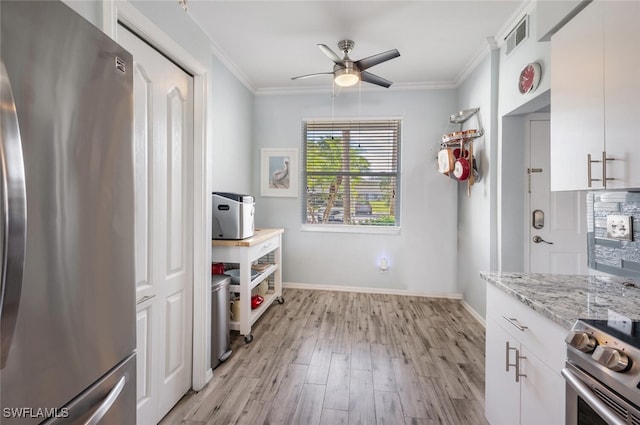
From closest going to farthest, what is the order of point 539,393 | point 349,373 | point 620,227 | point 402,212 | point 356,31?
point 539,393 → point 620,227 → point 349,373 → point 356,31 → point 402,212

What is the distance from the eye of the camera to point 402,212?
386 cm

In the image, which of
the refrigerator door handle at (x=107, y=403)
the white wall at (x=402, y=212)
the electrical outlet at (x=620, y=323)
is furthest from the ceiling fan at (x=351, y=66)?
the refrigerator door handle at (x=107, y=403)

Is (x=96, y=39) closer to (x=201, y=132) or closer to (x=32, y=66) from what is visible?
(x=32, y=66)

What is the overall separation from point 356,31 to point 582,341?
2726 mm

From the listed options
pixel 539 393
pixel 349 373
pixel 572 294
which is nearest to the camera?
pixel 539 393

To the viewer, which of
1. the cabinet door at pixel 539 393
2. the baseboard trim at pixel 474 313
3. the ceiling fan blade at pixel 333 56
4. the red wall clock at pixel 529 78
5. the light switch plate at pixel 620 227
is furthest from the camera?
the baseboard trim at pixel 474 313

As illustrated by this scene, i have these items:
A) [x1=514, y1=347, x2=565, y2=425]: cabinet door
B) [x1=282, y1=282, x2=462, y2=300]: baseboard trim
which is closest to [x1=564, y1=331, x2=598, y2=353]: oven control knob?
[x1=514, y1=347, x2=565, y2=425]: cabinet door

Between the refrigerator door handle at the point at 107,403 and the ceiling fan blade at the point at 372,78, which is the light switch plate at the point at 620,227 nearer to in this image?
the ceiling fan blade at the point at 372,78

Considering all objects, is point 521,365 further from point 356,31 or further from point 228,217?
point 356,31

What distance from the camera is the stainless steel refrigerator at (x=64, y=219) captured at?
0.58m

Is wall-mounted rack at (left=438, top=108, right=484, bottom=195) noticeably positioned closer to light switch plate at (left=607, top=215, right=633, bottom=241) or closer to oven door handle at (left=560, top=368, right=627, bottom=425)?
light switch plate at (left=607, top=215, right=633, bottom=241)

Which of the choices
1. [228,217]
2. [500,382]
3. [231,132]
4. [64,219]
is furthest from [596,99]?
[231,132]

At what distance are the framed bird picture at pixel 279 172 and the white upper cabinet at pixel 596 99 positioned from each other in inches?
118

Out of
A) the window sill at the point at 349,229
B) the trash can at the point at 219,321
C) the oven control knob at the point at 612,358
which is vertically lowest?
the trash can at the point at 219,321
